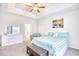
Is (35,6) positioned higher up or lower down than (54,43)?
higher up

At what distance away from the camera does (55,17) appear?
175 centimetres

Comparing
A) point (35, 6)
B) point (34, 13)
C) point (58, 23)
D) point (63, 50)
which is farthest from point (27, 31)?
point (63, 50)

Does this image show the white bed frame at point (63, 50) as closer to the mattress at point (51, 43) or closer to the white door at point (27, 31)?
the mattress at point (51, 43)

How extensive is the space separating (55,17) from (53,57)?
73 cm

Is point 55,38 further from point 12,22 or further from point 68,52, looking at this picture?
point 12,22

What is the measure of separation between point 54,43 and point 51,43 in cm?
5

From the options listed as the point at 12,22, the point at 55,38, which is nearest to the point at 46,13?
the point at 55,38

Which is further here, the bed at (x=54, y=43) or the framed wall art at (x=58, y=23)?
the framed wall art at (x=58, y=23)

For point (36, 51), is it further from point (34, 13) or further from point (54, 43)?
point (34, 13)

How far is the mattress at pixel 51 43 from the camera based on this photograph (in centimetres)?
160

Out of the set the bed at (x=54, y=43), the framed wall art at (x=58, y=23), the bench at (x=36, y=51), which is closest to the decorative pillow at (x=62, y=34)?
the bed at (x=54, y=43)

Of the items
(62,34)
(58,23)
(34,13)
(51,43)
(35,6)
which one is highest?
(35,6)

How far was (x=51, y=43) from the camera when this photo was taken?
1.62m

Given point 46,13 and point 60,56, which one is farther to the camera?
point 46,13
